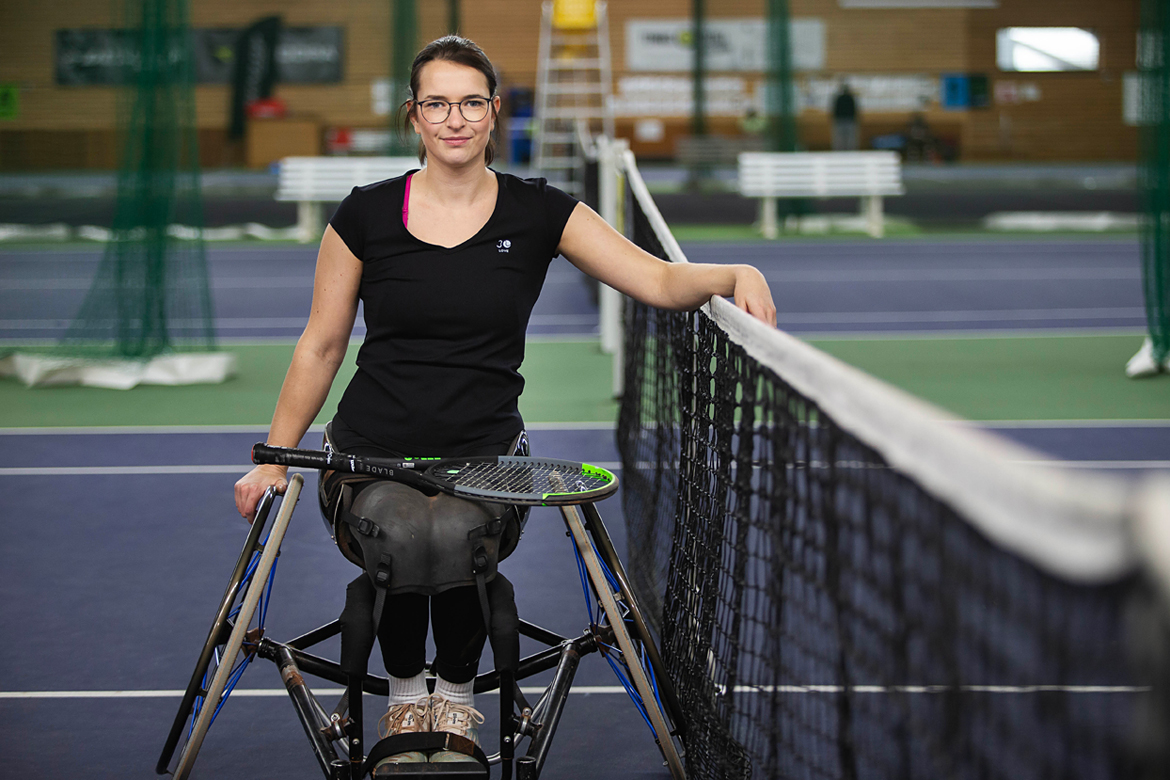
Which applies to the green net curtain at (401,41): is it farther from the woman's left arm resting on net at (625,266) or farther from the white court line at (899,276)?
the woman's left arm resting on net at (625,266)

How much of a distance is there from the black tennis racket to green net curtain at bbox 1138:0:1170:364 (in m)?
5.72

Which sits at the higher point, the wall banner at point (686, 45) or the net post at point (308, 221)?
the wall banner at point (686, 45)

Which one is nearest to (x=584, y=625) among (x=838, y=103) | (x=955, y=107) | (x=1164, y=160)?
(x=1164, y=160)

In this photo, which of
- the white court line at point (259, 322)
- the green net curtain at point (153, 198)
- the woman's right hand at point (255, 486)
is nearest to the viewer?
the woman's right hand at point (255, 486)

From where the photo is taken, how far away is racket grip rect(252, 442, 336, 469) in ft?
7.00

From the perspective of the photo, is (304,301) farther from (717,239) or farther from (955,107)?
(955,107)

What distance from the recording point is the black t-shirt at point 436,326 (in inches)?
95.2

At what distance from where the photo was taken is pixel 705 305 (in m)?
2.63

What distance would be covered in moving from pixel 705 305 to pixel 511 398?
1.48ft

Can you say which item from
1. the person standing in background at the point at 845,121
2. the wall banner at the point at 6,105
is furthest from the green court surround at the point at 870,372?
the person standing in background at the point at 845,121

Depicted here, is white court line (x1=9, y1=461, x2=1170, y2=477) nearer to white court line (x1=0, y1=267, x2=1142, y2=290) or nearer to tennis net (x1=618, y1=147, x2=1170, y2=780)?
tennis net (x1=618, y1=147, x2=1170, y2=780)

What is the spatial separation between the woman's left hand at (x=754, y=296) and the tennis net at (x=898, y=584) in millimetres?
51

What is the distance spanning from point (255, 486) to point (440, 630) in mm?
450

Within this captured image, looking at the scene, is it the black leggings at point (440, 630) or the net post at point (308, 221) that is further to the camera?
the net post at point (308, 221)
